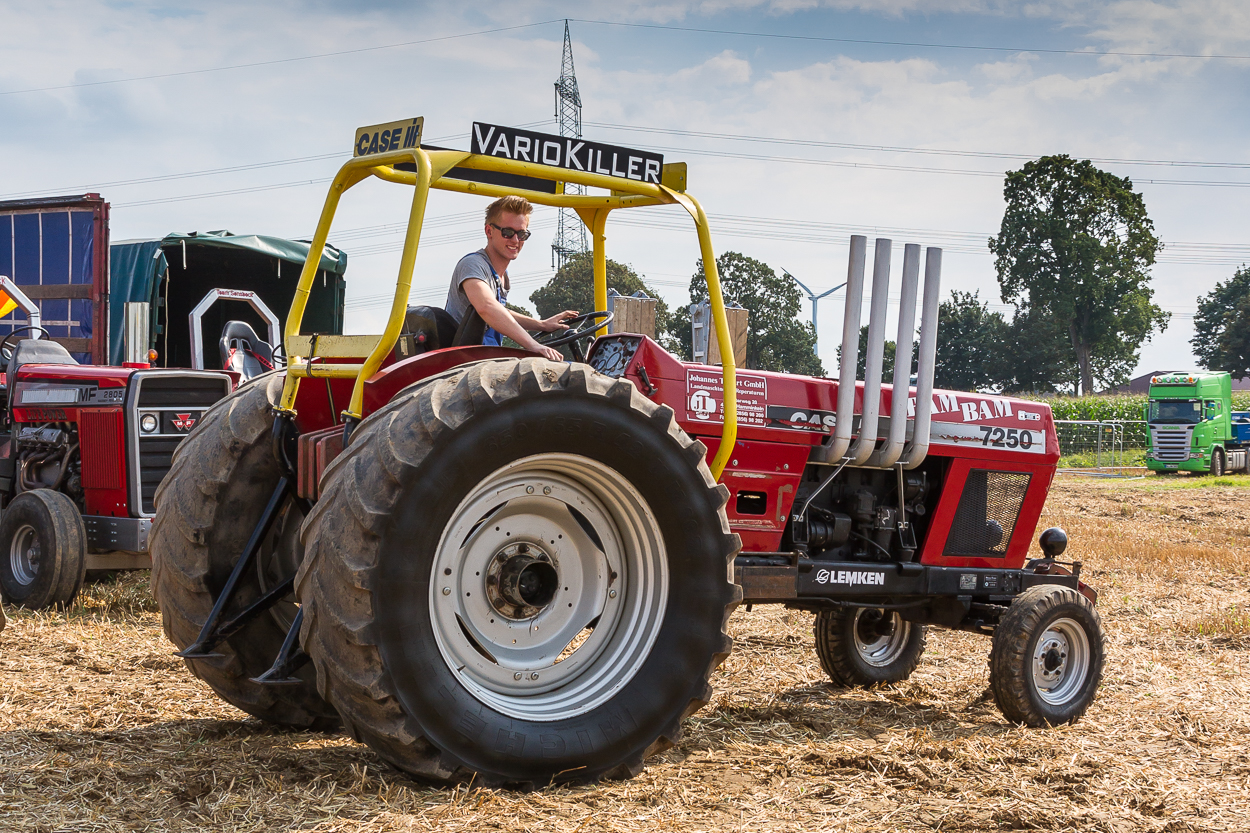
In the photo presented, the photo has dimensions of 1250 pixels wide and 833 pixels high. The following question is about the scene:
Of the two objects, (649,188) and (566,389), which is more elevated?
(649,188)

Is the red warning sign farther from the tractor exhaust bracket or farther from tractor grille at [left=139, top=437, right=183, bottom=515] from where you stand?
tractor grille at [left=139, top=437, right=183, bottom=515]

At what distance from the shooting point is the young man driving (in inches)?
163

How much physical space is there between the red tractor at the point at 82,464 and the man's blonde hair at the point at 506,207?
3.60m

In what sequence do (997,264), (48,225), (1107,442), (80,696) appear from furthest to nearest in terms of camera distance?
(997,264) < (1107,442) < (48,225) < (80,696)

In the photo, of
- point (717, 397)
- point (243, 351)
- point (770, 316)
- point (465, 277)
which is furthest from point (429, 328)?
point (770, 316)

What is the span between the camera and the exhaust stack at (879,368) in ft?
15.8

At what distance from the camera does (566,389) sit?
11.9 ft

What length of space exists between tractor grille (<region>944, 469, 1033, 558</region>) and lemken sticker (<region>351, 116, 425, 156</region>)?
3.07 m

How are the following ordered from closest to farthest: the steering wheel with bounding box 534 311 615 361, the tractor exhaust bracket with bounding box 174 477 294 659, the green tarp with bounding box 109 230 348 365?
the tractor exhaust bracket with bounding box 174 477 294 659 → the steering wheel with bounding box 534 311 615 361 → the green tarp with bounding box 109 230 348 365

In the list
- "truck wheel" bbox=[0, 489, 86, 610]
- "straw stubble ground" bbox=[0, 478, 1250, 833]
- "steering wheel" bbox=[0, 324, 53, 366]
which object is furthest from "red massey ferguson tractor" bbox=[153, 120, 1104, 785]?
"steering wheel" bbox=[0, 324, 53, 366]

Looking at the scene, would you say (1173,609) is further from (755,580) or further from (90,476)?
(90,476)

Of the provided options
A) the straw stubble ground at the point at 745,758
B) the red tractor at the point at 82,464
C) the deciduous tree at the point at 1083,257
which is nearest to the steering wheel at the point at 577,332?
the straw stubble ground at the point at 745,758

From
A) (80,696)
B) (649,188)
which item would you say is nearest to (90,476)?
(80,696)

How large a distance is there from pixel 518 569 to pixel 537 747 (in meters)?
0.56
